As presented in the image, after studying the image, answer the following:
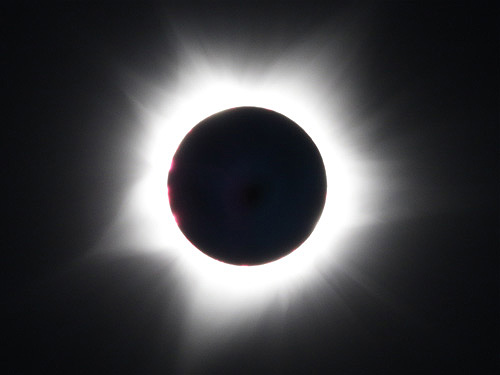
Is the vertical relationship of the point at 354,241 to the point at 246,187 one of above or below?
above

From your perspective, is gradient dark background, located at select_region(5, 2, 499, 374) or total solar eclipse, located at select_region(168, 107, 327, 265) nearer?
total solar eclipse, located at select_region(168, 107, 327, 265)

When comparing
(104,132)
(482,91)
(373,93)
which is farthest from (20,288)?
(482,91)

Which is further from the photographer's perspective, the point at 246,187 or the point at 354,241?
the point at 354,241

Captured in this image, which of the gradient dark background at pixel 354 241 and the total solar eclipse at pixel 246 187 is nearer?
the total solar eclipse at pixel 246 187
